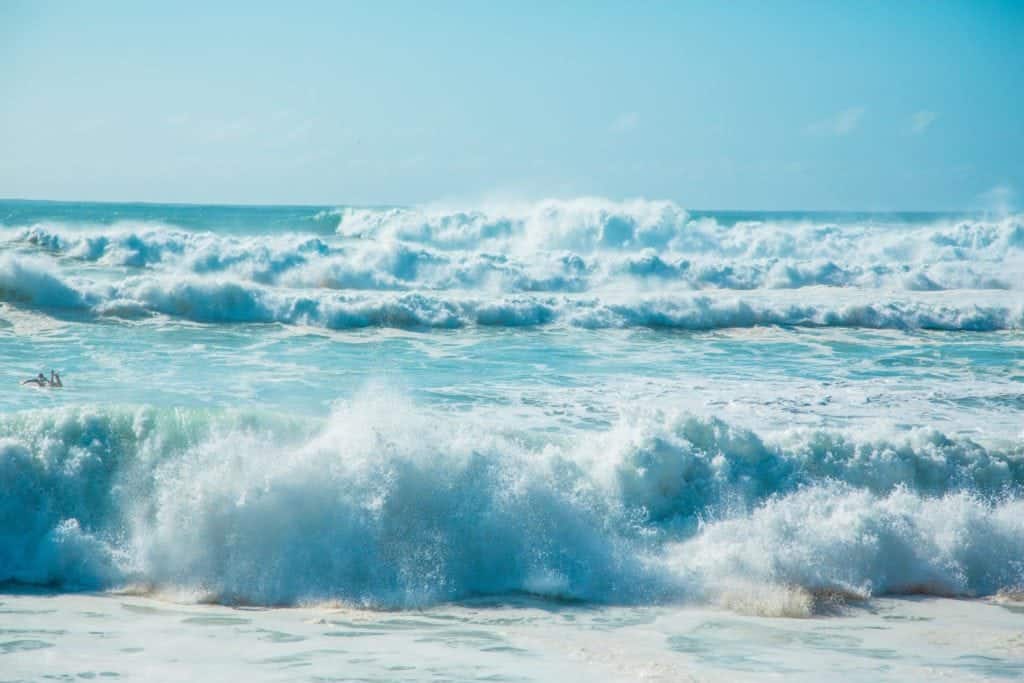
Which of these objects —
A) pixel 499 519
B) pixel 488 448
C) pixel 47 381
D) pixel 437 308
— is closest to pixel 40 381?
pixel 47 381

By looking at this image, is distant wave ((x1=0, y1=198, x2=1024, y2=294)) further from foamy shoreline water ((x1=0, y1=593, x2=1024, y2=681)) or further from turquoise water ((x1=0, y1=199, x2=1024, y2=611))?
foamy shoreline water ((x1=0, y1=593, x2=1024, y2=681))

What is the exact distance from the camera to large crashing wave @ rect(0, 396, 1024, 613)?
7.12 meters

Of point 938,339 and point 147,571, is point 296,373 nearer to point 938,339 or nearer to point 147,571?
point 147,571

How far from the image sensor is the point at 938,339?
62.8 feet

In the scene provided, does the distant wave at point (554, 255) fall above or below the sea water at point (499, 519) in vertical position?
above

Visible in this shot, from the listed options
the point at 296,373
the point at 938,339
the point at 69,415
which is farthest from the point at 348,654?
the point at 938,339

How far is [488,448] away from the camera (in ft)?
26.8

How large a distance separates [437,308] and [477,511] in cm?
1191

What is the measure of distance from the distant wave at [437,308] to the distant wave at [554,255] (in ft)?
18.9

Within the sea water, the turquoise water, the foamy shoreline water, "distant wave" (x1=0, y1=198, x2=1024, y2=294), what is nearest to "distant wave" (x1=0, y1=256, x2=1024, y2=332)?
the turquoise water

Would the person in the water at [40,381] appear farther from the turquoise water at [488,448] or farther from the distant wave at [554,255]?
the distant wave at [554,255]

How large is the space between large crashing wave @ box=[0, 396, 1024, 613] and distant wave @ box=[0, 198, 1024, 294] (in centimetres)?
1707

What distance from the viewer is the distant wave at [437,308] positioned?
59.8 feet

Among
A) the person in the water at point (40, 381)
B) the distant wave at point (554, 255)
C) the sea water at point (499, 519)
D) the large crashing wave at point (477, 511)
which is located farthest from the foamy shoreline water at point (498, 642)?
the distant wave at point (554, 255)
